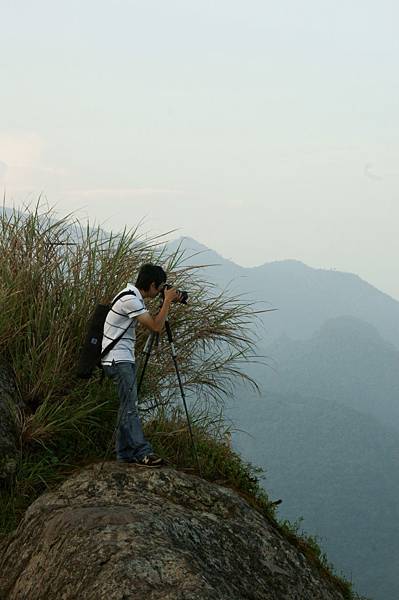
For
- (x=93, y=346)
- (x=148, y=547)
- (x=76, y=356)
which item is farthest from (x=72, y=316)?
(x=148, y=547)

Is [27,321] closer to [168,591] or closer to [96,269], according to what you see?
[96,269]

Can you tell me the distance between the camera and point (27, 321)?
8688 millimetres

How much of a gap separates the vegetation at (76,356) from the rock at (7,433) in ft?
0.27

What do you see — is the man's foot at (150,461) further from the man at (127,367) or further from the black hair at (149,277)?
the black hair at (149,277)

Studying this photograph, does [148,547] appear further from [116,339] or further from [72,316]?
[72,316]

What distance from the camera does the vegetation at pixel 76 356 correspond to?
789 cm

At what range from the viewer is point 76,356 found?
8453 mm

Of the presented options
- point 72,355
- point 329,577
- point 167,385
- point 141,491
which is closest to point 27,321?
point 72,355

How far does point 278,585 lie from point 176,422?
2974 mm

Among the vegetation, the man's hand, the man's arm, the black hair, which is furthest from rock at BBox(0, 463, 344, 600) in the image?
the black hair

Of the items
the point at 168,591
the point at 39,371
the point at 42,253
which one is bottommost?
the point at 168,591

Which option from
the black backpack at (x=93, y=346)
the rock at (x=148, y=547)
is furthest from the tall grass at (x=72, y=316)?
the rock at (x=148, y=547)

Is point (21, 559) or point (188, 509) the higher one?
point (188, 509)

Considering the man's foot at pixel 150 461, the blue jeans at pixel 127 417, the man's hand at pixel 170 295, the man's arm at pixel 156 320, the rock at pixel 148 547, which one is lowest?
the rock at pixel 148 547
